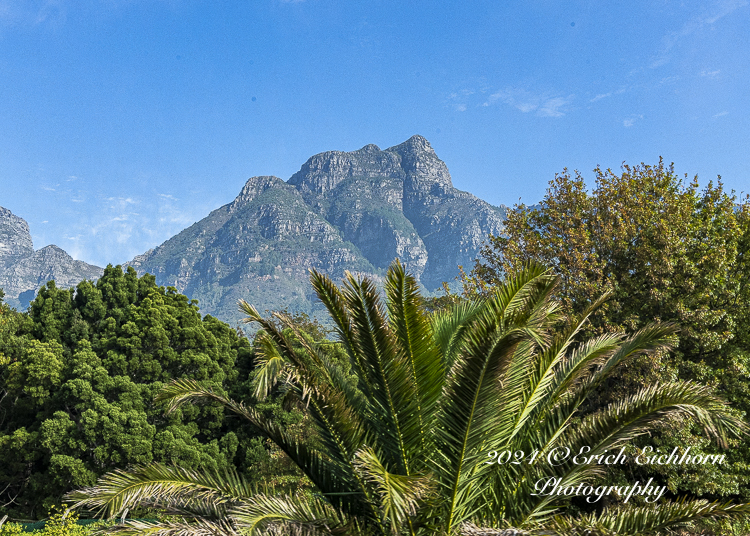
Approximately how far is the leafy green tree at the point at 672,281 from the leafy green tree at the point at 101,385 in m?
9.66

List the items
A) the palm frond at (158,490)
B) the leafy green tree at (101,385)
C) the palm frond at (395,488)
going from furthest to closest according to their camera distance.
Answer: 1. the leafy green tree at (101,385)
2. the palm frond at (158,490)
3. the palm frond at (395,488)

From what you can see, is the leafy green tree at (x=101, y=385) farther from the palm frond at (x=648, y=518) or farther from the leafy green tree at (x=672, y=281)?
the palm frond at (x=648, y=518)

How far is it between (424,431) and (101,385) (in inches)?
464

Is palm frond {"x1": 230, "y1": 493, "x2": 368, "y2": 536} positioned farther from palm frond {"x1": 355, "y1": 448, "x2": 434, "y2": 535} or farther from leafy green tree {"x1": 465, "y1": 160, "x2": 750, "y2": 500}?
leafy green tree {"x1": 465, "y1": 160, "x2": 750, "y2": 500}

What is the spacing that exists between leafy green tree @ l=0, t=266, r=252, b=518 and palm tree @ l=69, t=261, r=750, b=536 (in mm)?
8671

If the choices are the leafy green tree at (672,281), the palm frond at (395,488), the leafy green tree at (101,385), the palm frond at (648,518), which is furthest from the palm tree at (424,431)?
the leafy green tree at (101,385)

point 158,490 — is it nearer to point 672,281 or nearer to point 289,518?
point 289,518

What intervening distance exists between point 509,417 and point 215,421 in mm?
12181

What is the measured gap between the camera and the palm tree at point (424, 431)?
4297mm

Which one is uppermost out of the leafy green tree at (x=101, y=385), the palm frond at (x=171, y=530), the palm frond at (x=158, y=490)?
the leafy green tree at (x=101, y=385)

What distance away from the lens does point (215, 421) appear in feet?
49.5

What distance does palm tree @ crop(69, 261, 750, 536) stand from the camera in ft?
14.1

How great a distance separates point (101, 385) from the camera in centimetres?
1372

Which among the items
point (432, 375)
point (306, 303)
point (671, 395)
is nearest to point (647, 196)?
point (671, 395)
